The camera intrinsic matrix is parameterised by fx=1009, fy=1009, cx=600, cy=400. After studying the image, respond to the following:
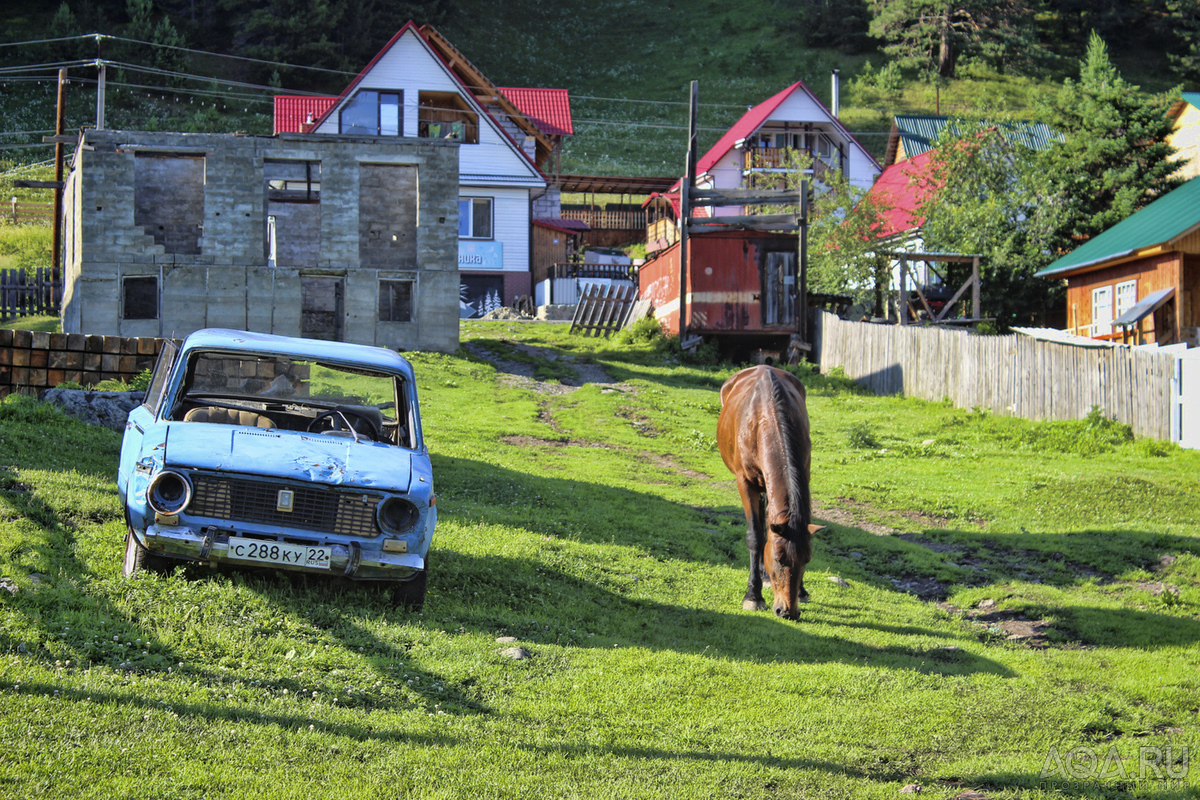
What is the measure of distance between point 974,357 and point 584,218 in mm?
42061

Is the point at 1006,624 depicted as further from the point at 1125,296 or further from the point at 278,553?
the point at 1125,296

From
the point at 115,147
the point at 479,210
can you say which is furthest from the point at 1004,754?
the point at 479,210

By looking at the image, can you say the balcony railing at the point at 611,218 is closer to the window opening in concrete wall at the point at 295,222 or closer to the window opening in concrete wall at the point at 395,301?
the window opening in concrete wall at the point at 295,222

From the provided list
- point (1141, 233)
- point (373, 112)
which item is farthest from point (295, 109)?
point (1141, 233)

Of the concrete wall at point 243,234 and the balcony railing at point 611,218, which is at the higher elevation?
the balcony railing at point 611,218

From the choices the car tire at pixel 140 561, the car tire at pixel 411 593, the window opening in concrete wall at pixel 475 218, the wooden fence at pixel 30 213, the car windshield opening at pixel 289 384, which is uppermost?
the wooden fence at pixel 30 213

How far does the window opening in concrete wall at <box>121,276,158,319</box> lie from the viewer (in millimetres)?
26750

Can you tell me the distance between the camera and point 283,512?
707 centimetres

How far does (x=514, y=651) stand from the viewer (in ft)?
23.1

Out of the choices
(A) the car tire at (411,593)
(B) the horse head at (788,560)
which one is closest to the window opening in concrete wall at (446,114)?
(B) the horse head at (788,560)

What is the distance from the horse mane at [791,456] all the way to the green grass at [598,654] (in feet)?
3.36

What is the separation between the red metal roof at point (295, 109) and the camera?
47625 mm

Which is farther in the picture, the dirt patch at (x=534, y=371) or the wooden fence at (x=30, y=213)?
the wooden fence at (x=30, y=213)

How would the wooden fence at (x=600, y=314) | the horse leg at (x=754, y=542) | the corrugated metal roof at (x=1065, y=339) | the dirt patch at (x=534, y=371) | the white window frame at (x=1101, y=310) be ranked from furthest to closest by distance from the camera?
the wooden fence at (x=600, y=314), the white window frame at (x=1101, y=310), the dirt patch at (x=534, y=371), the corrugated metal roof at (x=1065, y=339), the horse leg at (x=754, y=542)
